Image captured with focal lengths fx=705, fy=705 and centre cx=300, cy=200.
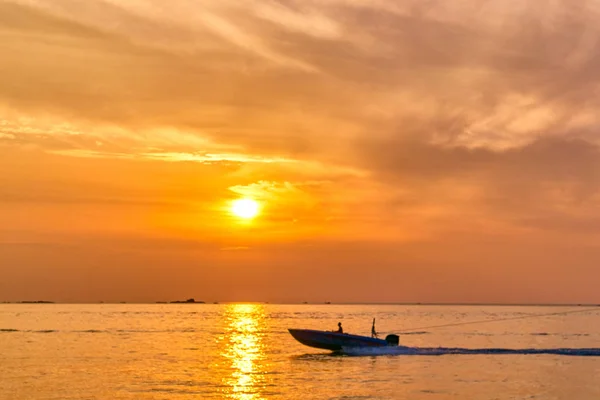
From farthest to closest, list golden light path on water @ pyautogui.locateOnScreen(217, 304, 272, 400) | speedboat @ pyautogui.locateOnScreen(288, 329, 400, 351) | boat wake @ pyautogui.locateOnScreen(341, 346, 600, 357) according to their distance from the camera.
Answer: boat wake @ pyautogui.locateOnScreen(341, 346, 600, 357)
speedboat @ pyautogui.locateOnScreen(288, 329, 400, 351)
golden light path on water @ pyautogui.locateOnScreen(217, 304, 272, 400)

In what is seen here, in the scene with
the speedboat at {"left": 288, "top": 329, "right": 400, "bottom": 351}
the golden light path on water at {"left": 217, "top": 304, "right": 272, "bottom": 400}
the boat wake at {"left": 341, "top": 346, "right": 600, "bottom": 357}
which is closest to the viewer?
the golden light path on water at {"left": 217, "top": 304, "right": 272, "bottom": 400}

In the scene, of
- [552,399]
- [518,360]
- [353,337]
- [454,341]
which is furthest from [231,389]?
[454,341]

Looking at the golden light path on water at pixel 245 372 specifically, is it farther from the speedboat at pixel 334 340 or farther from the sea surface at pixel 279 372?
the speedboat at pixel 334 340

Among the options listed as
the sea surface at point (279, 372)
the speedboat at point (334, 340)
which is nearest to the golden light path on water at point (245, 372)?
the sea surface at point (279, 372)

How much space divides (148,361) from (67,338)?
39014 millimetres

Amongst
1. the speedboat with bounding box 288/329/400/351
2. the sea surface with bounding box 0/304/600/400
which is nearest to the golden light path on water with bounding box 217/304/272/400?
the sea surface with bounding box 0/304/600/400

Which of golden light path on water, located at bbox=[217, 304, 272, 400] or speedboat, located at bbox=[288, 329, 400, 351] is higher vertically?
speedboat, located at bbox=[288, 329, 400, 351]

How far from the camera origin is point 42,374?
176ft

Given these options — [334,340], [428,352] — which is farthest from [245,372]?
[428,352]

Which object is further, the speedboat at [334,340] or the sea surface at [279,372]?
the speedboat at [334,340]

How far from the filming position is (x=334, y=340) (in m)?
69.5

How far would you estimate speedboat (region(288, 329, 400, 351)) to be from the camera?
69.4 metres

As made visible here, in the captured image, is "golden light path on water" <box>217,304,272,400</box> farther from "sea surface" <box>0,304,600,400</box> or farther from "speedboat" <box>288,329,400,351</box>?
"speedboat" <box>288,329,400,351</box>

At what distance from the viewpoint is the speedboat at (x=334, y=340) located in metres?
69.4
